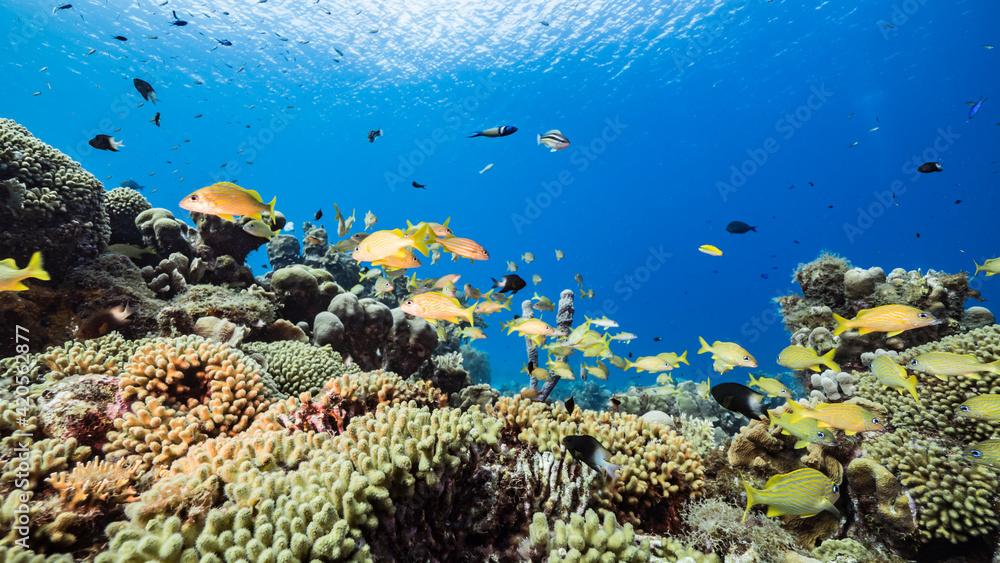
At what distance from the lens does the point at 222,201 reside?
4.19 metres

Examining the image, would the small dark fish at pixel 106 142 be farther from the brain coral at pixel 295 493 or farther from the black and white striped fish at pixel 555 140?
the black and white striped fish at pixel 555 140

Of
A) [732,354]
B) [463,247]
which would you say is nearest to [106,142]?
[463,247]

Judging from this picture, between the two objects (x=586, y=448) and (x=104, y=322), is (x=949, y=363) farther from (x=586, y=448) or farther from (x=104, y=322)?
(x=104, y=322)

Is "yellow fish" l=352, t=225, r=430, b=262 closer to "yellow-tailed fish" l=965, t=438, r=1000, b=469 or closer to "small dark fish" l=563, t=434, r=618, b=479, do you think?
"small dark fish" l=563, t=434, r=618, b=479

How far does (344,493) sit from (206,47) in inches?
1992

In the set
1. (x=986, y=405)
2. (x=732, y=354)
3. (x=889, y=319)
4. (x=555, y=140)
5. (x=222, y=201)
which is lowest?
(x=986, y=405)

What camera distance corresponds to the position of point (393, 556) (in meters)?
2.40

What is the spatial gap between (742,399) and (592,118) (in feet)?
197

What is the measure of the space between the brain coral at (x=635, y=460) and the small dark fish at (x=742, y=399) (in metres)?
0.92

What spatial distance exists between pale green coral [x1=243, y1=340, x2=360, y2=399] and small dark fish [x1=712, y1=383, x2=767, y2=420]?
196 inches

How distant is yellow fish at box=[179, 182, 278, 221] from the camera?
13.6 feet

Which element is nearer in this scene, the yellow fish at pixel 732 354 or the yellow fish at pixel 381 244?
the yellow fish at pixel 381 244

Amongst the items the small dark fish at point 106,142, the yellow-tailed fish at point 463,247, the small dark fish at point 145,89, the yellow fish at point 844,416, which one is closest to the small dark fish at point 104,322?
the small dark fish at point 106,142

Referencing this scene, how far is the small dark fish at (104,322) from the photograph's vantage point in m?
5.27
